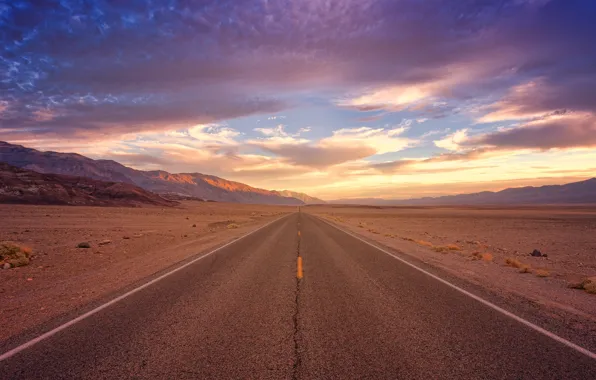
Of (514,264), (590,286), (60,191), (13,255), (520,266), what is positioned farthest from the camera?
(60,191)

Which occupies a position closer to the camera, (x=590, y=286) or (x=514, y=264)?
(x=590, y=286)

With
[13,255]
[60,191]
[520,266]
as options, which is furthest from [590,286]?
[60,191]

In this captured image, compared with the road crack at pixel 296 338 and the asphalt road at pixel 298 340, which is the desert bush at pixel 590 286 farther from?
the road crack at pixel 296 338

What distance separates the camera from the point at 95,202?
236 feet

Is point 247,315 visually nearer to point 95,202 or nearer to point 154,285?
point 154,285

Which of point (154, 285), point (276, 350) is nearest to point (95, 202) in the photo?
point (154, 285)

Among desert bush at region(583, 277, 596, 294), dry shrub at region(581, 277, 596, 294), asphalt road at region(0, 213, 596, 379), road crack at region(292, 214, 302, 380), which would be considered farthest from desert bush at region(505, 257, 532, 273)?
road crack at region(292, 214, 302, 380)

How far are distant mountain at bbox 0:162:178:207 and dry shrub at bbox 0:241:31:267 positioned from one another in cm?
5823

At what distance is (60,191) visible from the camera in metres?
67.3

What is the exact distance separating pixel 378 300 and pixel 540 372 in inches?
127

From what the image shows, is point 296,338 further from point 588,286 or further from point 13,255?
point 13,255

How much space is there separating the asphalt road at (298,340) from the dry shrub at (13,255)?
A: 7.15 m

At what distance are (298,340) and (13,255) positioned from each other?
12.6 meters

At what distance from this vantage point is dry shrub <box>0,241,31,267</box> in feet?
38.6
